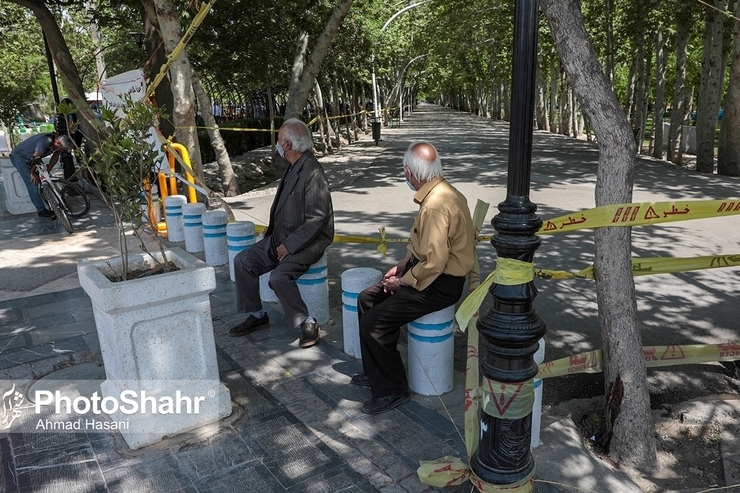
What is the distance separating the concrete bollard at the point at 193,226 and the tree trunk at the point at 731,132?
12064mm

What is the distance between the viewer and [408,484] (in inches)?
121

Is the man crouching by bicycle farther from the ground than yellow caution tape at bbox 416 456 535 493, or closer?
farther from the ground

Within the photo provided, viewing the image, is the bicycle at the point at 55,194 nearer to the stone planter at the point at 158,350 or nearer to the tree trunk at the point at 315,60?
the tree trunk at the point at 315,60

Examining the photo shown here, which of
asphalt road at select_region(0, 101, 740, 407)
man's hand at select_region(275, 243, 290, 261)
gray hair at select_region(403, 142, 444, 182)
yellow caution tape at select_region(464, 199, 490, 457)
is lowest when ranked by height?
asphalt road at select_region(0, 101, 740, 407)

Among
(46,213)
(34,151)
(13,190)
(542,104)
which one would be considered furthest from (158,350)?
(542,104)

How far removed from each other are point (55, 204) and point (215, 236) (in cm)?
411

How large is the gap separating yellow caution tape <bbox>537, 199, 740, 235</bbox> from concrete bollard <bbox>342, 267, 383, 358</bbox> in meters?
1.39

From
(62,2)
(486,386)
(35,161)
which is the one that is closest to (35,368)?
(486,386)

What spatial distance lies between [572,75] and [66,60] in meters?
12.1

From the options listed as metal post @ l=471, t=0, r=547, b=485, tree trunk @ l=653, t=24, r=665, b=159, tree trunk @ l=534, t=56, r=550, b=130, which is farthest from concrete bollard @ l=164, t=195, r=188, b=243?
tree trunk @ l=534, t=56, r=550, b=130

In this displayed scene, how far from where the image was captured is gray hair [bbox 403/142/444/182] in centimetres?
386

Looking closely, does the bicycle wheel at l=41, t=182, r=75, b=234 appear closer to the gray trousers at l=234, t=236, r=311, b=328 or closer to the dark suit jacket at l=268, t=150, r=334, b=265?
the gray trousers at l=234, t=236, r=311, b=328

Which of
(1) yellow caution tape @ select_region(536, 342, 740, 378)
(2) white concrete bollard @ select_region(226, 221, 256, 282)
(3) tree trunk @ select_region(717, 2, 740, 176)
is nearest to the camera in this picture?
(1) yellow caution tape @ select_region(536, 342, 740, 378)

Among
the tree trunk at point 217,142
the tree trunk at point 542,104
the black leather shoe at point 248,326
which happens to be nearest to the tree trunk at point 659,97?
the tree trunk at point 217,142
